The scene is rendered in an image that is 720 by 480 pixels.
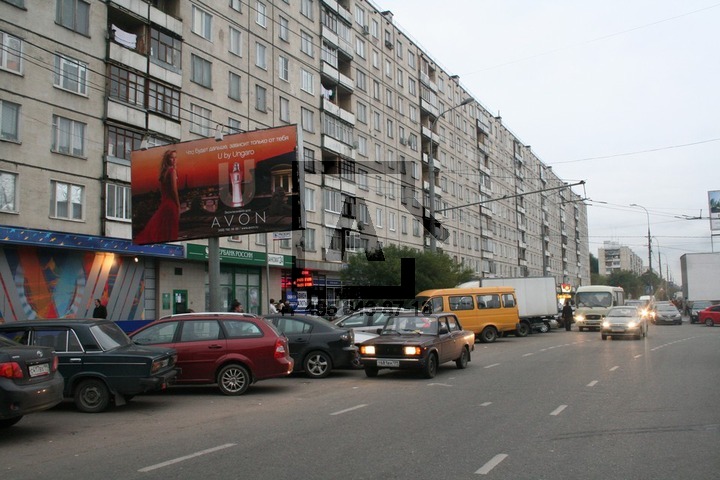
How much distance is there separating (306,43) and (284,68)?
3.55 m

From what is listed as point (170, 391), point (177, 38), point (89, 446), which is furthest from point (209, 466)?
point (177, 38)

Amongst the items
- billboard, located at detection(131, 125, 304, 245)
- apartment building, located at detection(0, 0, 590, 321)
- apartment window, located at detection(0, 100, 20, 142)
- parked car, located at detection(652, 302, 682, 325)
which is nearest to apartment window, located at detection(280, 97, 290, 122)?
apartment building, located at detection(0, 0, 590, 321)

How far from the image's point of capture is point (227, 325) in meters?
12.3

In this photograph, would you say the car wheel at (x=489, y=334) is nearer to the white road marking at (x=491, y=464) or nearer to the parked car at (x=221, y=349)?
the parked car at (x=221, y=349)

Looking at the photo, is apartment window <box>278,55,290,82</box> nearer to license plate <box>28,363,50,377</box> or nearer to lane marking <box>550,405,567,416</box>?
license plate <box>28,363,50,377</box>

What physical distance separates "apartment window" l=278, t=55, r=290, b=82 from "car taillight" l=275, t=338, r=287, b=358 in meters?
28.3

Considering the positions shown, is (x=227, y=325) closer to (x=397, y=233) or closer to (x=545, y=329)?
(x=545, y=329)

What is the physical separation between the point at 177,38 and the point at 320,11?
49.5 ft

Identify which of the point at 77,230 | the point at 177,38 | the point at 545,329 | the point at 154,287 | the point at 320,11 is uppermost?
the point at 320,11

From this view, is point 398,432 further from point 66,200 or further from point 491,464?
point 66,200

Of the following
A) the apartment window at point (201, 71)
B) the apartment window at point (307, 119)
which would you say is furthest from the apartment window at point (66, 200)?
the apartment window at point (307, 119)

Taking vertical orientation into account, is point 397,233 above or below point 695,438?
above

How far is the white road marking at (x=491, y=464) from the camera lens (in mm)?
6147

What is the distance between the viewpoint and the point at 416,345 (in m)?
14.0
